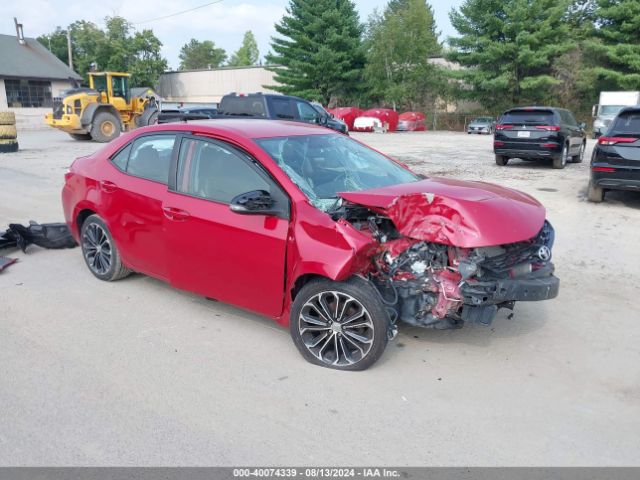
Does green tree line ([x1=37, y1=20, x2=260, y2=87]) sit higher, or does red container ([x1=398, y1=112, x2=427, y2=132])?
green tree line ([x1=37, y1=20, x2=260, y2=87])

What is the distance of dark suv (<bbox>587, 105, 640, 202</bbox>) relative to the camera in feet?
28.9

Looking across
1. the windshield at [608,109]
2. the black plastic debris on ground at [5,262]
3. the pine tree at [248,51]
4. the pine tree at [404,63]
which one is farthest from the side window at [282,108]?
the pine tree at [248,51]

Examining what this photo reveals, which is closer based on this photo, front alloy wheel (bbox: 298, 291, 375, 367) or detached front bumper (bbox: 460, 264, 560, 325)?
detached front bumper (bbox: 460, 264, 560, 325)

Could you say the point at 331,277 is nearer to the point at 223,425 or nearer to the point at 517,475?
the point at 223,425

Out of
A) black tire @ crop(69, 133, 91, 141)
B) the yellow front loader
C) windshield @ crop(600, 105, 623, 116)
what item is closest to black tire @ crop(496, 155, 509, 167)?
the yellow front loader

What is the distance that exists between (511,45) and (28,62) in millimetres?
35167

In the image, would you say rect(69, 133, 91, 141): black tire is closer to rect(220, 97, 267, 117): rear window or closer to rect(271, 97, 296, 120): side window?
rect(220, 97, 267, 117): rear window

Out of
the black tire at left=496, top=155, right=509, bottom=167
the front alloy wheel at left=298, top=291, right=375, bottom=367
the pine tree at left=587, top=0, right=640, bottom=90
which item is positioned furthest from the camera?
the pine tree at left=587, top=0, right=640, bottom=90

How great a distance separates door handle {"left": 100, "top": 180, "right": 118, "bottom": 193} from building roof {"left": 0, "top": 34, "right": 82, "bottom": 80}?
127 feet

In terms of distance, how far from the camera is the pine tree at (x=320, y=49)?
44.5m

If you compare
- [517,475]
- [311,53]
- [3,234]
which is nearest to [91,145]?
[3,234]

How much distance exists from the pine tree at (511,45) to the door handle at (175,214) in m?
39.0

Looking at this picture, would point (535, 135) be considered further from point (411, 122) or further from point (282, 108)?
point (411, 122)

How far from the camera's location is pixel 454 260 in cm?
371
